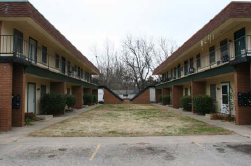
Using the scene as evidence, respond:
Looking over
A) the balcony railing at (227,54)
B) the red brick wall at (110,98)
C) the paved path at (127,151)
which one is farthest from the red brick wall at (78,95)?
the paved path at (127,151)

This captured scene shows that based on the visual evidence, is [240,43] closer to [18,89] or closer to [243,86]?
[243,86]

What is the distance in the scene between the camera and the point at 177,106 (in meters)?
25.1

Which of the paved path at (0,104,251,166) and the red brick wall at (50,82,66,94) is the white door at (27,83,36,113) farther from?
the paved path at (0,104,251,166)

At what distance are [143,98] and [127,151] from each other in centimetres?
3119

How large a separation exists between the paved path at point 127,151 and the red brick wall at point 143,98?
28787mm

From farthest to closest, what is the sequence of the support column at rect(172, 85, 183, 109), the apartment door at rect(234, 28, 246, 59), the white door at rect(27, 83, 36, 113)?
1. the support column at rect(172, 85, 183, 109)
2. the white door at rect(27, 83, 36, 113)
3. the apartment door at rect(234, 28, 246, 59)

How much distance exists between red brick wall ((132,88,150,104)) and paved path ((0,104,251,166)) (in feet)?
94.4

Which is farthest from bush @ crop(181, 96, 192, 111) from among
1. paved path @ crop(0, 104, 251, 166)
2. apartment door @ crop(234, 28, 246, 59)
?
paved path @ crop(0, 104, 251, 166)

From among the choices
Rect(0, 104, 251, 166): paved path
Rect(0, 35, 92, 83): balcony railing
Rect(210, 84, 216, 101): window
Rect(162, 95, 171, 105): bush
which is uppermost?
Rect(0, 35, 92, 83): balcony railing

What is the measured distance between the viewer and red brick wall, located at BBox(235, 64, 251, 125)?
11133 mm

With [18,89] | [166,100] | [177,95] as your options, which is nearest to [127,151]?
[18,89]

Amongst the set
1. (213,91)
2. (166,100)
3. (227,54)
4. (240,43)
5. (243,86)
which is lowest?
(166,100)

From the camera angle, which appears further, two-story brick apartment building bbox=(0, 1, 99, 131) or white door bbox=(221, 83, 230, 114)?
white door bbox=(221, 83, 230, 114)

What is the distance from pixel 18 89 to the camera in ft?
36.0
